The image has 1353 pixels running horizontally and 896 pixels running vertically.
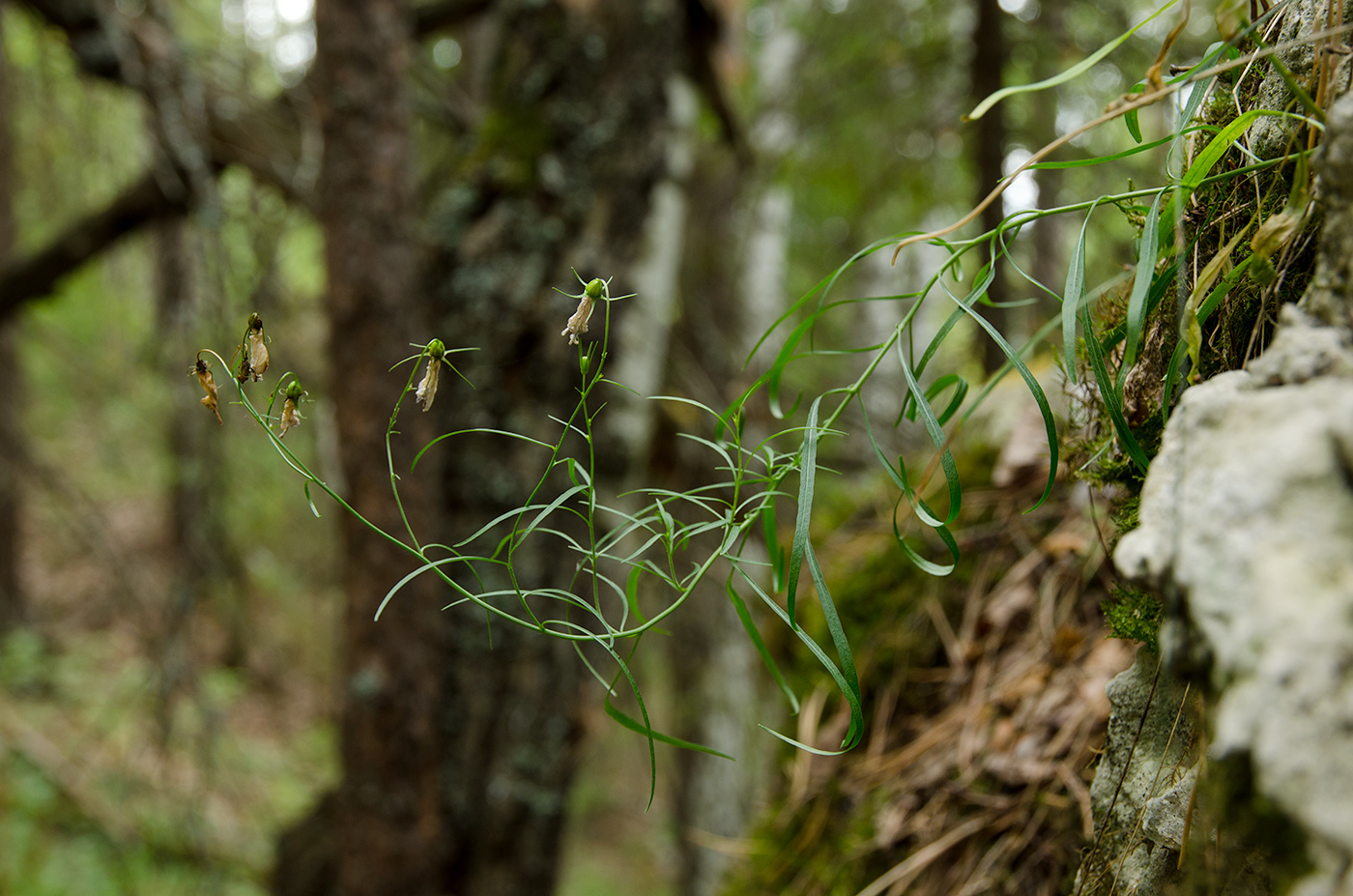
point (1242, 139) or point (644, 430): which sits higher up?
point (644, 430)

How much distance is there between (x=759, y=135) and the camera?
5348mm

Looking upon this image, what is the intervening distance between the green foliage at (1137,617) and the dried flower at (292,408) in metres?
0.71

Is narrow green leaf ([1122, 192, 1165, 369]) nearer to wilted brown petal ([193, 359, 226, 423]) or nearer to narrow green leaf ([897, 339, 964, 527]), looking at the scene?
narrow green leaf ([897, 339, 964, 527])

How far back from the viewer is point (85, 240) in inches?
119

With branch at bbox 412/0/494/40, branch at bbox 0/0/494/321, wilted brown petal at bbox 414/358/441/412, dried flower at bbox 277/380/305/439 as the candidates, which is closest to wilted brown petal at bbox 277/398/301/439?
dried flower at bbox 277/380/305/439

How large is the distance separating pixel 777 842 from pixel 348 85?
2113 mm

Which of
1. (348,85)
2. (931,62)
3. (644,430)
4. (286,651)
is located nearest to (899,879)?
(644,430)

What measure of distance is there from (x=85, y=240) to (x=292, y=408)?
10.3 ft

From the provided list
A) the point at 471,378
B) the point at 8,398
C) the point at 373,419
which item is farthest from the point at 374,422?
the point at 8,398

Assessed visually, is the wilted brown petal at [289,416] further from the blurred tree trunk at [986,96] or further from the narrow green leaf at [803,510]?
the blurred tree trunk at [986,96]

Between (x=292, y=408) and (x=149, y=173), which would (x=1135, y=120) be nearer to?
(x=292, y=408)

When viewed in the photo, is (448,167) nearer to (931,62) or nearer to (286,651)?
(931,62)

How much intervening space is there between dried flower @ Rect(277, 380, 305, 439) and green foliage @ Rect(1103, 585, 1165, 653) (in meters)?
0.71

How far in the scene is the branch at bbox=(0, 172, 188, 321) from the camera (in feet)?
9.74
